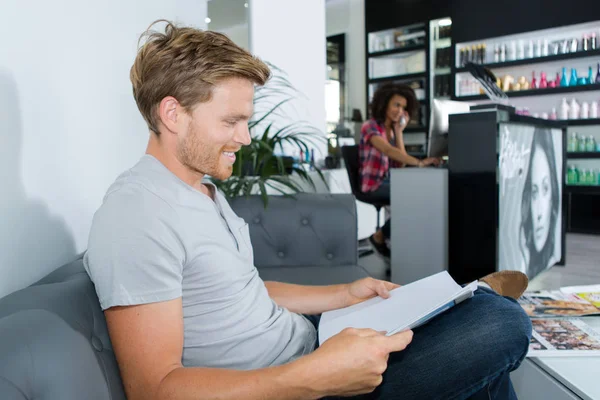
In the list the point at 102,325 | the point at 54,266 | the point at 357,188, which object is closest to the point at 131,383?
the point at 102,325

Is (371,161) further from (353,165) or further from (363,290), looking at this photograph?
(363,290)

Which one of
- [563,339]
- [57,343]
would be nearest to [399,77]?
[563,339]

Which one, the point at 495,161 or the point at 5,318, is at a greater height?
the point at 495,161

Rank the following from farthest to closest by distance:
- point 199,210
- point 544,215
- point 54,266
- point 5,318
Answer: point 544,215
point 54,266
point 199,210
point 5,318

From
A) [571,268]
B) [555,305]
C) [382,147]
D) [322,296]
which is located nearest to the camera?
[322,296]

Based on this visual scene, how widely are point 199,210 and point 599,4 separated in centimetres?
549

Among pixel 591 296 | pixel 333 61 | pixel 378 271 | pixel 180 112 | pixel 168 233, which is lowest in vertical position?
pixel 378 271

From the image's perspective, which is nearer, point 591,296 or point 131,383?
point 131,383

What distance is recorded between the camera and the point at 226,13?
5297 millimetres

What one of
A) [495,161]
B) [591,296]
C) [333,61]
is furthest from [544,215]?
[333,61]

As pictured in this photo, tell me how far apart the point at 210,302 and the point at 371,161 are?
118 inches

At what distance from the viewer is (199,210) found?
991 millimetres

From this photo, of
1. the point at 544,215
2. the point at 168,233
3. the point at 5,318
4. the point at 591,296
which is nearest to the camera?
the point at 5,318

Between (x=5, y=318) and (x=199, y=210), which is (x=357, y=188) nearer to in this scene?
(x=199, y=210)
